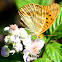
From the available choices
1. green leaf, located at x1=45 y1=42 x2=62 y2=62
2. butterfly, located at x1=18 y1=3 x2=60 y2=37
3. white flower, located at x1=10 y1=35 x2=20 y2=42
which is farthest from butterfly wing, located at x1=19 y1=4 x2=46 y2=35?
white flower, located at x1=10 y1=35 x2=20 y2=42

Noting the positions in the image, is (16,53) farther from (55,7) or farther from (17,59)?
(55,7)

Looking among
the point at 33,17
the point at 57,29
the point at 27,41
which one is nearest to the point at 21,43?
the point at 27,41

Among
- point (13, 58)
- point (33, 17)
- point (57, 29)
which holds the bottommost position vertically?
point (13, 58)

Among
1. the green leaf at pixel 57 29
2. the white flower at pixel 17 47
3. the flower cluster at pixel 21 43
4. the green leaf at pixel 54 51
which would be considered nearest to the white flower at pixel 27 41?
the flower cluster at pixel 21 43

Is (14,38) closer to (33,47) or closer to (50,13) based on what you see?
(33,47)

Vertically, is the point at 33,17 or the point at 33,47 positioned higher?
the point at 33,17

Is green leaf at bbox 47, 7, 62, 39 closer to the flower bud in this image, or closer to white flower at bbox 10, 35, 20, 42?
white flower at bbox 10, 35, 20, 42

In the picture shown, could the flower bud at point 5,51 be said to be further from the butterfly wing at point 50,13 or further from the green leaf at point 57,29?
the green leaf at point 57,29
